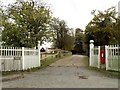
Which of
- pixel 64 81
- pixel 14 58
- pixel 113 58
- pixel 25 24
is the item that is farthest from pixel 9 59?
pixel 25 24

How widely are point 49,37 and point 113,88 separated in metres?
20.7

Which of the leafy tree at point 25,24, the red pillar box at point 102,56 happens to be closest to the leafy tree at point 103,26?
the leafy tree at point 25,24

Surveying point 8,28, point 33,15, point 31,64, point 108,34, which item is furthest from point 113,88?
point 108,34

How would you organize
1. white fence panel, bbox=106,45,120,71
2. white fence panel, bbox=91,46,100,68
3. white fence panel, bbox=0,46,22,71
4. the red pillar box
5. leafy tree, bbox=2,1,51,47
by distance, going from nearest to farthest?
white fence panel, bbox=106,45,120,71 < white fence panel, bbox=0,46,22,71 < the red pillar box < white fence panel, bbox=91,46,100,68 < leafy tree, bbox=2,1,51,47

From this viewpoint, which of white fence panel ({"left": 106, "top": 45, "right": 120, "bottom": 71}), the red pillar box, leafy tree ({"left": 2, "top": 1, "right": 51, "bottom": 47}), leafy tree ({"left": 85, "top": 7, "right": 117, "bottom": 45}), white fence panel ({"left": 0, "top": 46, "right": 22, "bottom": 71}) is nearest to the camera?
white fence panel ({"left": 106, "top": 45, "right": 120, "bottom": 71})

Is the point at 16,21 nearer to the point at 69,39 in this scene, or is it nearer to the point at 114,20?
the point at 114,20

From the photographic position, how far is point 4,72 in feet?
61.3

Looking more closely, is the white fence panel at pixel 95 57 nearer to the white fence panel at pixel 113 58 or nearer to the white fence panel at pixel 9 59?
the white fence panel at pixel 113 58

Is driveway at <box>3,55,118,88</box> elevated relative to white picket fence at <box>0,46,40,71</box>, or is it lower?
lower

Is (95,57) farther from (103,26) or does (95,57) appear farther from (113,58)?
(103,26)

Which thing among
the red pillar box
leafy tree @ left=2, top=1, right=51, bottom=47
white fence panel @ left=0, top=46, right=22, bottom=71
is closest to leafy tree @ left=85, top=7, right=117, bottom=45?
leafy tree @ left=2, top=1, right=51, bottom=47

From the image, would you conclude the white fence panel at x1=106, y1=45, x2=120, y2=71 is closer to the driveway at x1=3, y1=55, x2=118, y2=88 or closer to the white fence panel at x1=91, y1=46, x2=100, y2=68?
the driveway at x1=3, y1=55, x2=118, y2=88

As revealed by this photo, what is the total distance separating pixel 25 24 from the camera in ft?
98.8

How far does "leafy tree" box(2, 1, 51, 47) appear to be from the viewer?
27.6 m
